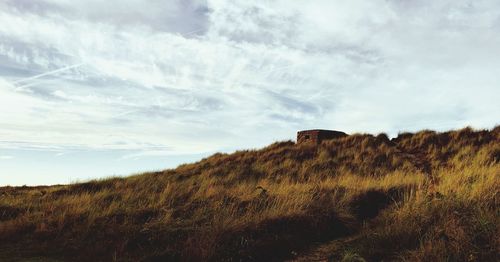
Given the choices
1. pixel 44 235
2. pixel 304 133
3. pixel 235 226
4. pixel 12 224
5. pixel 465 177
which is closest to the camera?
pixel 235 226

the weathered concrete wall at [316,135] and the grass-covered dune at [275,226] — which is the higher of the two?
the weathered concrete wall at [316,135]

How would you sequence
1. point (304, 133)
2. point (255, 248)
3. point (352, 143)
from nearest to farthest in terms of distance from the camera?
point (255, 248) → point (352, 143) → point (304, 133)

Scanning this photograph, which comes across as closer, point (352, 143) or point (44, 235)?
point (44, 235)

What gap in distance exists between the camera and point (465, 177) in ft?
27.6

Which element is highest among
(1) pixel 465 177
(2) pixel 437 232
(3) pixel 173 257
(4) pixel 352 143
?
(4) pixel 352 143

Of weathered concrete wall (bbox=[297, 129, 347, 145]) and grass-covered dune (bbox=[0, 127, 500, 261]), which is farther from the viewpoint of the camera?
weathered concrete wall (bbox=[297, 129, 347, 145])

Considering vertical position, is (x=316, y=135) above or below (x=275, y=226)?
above

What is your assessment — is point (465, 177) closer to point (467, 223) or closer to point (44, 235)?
point (467, 223)

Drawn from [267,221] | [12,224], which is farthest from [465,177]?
[12,224]

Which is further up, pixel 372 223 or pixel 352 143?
pixel 352 143

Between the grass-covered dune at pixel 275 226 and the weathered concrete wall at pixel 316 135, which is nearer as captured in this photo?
the grass-covered dune at pixel 275 226

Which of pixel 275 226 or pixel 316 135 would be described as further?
pixel 316 135

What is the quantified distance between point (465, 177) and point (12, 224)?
909 cm

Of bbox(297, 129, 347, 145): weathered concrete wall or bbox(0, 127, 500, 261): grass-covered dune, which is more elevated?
bbox(297, 129, 347, 145): weathered concrete wall
